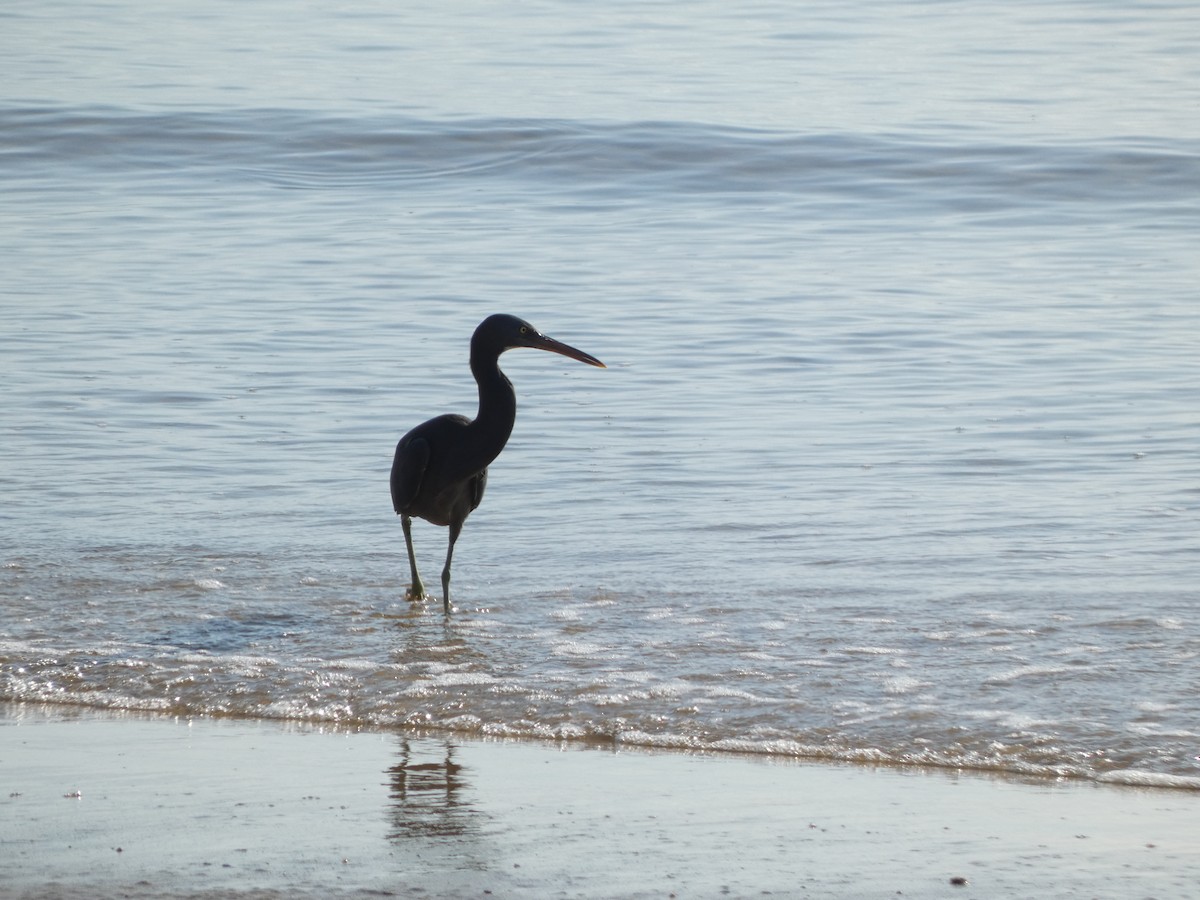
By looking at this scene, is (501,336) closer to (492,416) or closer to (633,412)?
(492,416)

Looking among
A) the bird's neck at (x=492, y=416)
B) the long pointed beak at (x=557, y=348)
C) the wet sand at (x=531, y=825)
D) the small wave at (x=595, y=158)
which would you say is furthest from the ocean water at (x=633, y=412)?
the long pointed beak at (x=557, y=348)

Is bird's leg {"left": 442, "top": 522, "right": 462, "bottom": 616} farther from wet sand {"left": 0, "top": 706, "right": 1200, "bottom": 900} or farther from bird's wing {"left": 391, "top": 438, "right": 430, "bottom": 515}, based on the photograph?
wet sand {"left": 0, "top": 706, "right": 1200, "bottom": 900}

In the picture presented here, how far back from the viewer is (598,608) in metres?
6.70

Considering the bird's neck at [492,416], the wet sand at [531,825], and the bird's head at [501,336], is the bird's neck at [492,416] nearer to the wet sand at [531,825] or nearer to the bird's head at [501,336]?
the bird's head at [501,336]

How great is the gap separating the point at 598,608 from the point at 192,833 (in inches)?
111

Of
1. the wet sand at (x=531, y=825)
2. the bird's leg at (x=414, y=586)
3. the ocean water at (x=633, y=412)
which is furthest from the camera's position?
the bird's leg at (x=414, y=586)

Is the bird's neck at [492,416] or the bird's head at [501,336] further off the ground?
the bird's head at [501,336]

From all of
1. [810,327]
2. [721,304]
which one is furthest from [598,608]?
[721,304]

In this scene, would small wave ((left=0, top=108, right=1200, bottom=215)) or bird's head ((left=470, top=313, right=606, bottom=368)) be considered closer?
bird's head ((left=470, top=313, right=606, bottom=368))

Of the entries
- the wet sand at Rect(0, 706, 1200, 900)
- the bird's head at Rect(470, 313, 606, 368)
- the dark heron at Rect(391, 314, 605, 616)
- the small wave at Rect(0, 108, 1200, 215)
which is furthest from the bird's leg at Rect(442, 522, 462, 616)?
the small wave at Rect(0, 108, 1200, 215)

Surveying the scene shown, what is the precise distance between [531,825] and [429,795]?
40 cm

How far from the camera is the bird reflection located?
415 cm

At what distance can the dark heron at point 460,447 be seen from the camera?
23.4 ft

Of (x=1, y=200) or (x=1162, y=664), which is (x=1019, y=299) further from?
(x=1, y=200)
